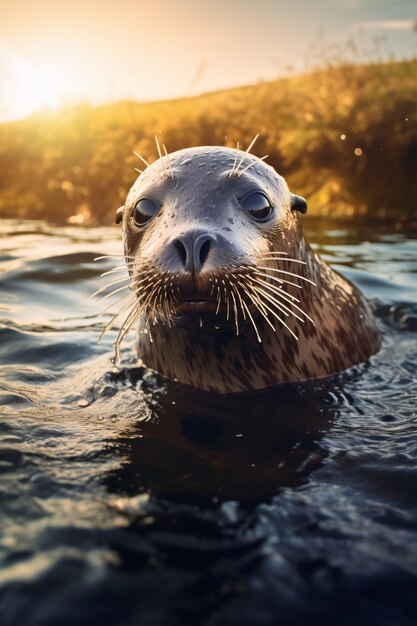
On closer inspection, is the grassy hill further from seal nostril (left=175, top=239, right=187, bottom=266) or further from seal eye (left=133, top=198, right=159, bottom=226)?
seal nostril (left=175, top=239, right=187, bottom=266)

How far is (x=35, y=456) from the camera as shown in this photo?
7.01 feet

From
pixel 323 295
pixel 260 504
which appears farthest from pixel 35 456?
pixel 323 295

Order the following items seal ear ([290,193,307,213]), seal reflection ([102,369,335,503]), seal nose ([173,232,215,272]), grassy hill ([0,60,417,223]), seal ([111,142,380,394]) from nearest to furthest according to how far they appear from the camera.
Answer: seal reflection ([102,369,335,503]), seal nose ([173,232,215,272]), seal ([111,142,380,394]), seal ear ([290,193,307,213]), grassy hill ([0,60,417,223])

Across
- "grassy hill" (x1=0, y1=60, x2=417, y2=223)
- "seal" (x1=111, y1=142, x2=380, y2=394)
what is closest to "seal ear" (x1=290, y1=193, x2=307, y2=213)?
"seal" (x1=111, y1=142, x2=380, y2=394)

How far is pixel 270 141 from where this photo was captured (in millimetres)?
12758

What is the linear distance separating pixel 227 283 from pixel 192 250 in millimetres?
185

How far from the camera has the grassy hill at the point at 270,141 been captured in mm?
11078

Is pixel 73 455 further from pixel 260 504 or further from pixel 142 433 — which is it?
pixel 260 504

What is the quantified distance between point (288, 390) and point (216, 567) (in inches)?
58.8

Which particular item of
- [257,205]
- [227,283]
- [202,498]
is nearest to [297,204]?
[257,205]

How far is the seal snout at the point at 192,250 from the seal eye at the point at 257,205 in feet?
1.67

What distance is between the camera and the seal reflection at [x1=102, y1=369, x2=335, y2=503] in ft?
6.43

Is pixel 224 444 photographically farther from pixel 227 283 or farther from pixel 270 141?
pixel 270 141

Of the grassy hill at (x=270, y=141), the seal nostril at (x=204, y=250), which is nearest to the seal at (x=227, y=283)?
the seal nostril at (x=204, y=250)
